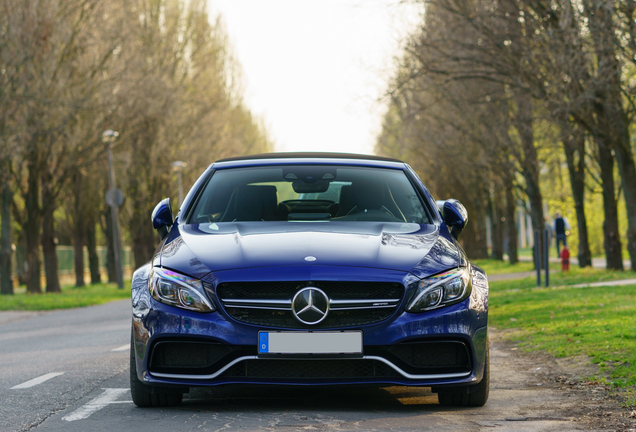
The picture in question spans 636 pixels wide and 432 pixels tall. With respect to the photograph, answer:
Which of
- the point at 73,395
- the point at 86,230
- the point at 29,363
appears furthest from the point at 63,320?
the point at 86,230

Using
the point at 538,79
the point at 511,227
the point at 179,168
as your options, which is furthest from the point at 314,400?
the point at 179,168

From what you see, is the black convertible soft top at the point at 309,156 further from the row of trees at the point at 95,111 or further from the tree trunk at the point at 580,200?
the tree trunk at the point at 580,200

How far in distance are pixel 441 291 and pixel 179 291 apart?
4.91 ft

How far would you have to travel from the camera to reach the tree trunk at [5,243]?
85.8 feet

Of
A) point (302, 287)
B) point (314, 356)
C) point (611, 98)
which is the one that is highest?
point (611, 98)

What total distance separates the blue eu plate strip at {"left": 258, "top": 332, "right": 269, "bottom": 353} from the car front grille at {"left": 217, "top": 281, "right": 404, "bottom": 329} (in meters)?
0.06

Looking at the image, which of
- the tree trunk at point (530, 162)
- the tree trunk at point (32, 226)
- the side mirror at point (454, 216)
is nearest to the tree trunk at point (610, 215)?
the tree trunk at point (530, 162)

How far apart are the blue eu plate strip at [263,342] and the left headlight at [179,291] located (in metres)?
0.32

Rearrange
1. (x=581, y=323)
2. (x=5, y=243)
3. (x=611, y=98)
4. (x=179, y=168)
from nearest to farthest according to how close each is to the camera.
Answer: (x=581, y=323)
(x=611, y=98)
(x=5, y=243)
(x=179, y=168)

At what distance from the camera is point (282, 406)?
554cm

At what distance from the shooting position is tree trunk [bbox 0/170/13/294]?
26156mm

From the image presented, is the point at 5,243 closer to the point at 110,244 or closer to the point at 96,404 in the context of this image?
the point at 110,244

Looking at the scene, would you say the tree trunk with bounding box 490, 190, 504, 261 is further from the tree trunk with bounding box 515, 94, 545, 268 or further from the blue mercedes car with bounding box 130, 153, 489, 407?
the blue mercedes car with bounding box 130, 153, 489, 407

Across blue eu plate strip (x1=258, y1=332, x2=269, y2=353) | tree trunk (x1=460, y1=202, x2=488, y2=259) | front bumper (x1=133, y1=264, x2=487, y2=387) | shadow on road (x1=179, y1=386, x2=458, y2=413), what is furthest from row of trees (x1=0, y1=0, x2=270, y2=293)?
blue eu plate strip (x1=258, y1=332, x2=269, y2=353)
